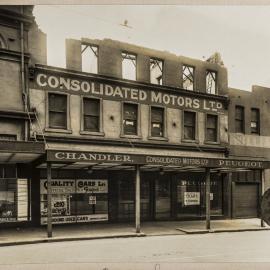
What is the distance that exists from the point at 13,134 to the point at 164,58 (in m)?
9.58

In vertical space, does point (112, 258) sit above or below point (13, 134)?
below

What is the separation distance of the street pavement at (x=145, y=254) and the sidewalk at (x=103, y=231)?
1.65 ft

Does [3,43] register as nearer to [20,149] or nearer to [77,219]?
[20,149]

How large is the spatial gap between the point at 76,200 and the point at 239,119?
1178cm

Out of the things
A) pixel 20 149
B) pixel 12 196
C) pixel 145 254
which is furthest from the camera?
pixel 12 196

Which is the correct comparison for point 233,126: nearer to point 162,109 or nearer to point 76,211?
point 162,109

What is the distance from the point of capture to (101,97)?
19844 millimetres

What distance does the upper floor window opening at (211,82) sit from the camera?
24388 millimetres

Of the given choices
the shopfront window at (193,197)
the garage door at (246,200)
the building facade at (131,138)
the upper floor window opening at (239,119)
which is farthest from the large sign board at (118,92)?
the garage door at (246,200)

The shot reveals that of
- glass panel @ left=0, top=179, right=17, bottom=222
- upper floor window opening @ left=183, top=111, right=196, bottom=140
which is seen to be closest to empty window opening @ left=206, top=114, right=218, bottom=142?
upper floor window opening @ left=183, top=111, right=196, bottom=140

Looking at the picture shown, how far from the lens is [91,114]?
64.5 ft

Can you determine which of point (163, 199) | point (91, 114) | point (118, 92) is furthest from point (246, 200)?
point (91, 114)

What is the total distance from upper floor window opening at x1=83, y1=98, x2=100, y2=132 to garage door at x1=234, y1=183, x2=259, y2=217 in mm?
10124

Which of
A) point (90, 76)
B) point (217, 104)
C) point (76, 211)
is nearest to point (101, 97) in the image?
point (90, 76)
